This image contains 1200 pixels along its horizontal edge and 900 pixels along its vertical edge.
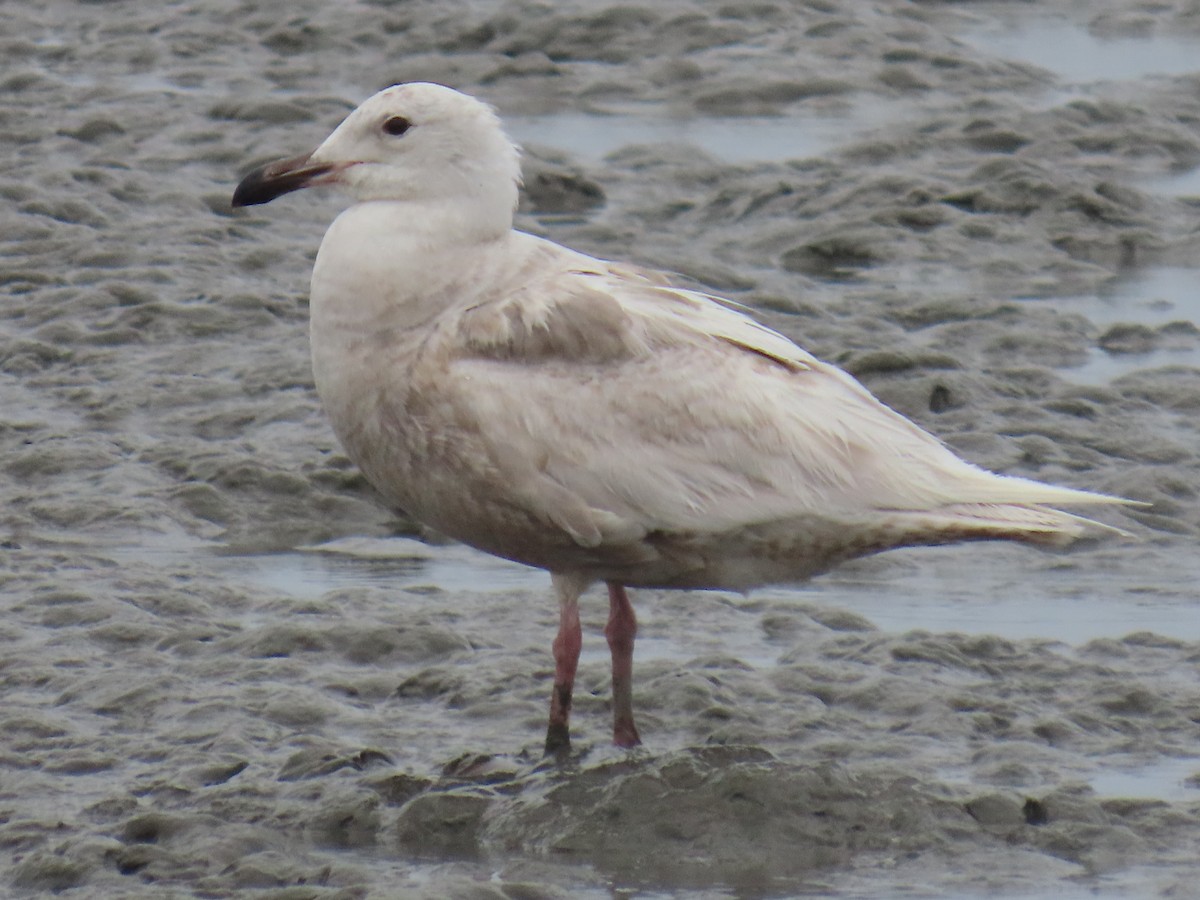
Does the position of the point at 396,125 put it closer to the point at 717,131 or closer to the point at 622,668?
the point at 622,668

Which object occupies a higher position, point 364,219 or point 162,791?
point 364,219

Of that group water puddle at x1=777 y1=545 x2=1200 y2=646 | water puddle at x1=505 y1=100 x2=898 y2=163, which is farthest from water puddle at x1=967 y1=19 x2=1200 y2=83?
water puddle at x1=777 y1=545 x2=1200 y2=646

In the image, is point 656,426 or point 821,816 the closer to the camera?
point 821,816

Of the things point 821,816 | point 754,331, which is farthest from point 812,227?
point 821,816

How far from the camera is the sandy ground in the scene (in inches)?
222

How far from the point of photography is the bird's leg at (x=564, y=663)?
6.19 m

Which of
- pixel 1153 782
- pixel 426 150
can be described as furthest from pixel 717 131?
pixel 1153 782

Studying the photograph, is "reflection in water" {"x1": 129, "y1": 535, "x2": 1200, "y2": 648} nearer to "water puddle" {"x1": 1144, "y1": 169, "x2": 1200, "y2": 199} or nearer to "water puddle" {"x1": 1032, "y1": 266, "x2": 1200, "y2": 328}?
"water puddle" {"x1": 1032, "y1": 266, "x2": 1200, "y2": 328}

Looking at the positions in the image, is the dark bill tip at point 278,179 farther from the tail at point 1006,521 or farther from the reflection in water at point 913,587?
the tail at point 1006,521

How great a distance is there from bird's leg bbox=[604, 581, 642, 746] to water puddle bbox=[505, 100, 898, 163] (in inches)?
215

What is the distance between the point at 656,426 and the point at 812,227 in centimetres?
455

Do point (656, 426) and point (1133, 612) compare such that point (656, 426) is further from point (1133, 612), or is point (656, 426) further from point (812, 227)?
point (812, 227)

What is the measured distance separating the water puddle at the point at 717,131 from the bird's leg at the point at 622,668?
5453 millimetres

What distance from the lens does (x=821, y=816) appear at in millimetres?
5684
